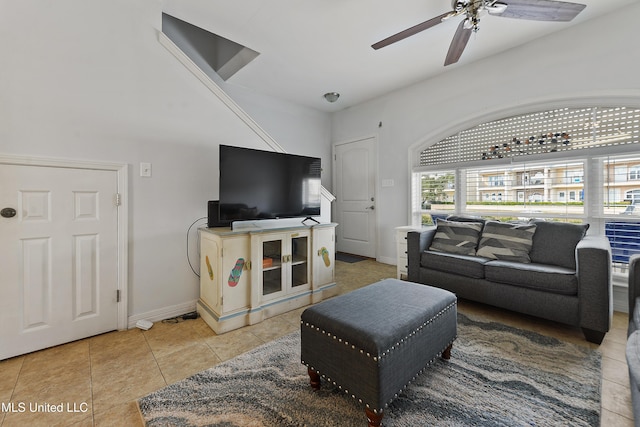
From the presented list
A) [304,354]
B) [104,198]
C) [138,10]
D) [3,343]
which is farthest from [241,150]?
[3,343]

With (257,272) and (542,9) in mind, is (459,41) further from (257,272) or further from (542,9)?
(257,272)

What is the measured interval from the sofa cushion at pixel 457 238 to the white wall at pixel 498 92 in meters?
1.12

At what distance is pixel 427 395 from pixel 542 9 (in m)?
2.69

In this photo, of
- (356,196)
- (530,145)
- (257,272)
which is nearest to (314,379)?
(257,272)

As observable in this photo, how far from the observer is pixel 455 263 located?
2.60 m

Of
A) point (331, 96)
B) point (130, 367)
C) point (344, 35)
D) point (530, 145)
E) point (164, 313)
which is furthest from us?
point (331, 96)

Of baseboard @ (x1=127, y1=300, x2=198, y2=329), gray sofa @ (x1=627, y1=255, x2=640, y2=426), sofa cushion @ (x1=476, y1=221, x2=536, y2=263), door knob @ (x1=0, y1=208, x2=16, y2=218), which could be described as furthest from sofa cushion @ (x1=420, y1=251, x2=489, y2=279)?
door knob @ (x1=0, y1=208, x2=16, y2=218)

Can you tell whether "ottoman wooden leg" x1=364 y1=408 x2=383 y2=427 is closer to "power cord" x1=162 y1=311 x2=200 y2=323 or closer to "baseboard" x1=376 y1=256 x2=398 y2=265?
"power cord" x1=162 y1=311 x2=200 y2=323

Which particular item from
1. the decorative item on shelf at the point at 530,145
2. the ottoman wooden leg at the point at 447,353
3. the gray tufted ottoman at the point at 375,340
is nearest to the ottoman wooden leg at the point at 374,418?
the gray tufted ottoman at the point at 375,340

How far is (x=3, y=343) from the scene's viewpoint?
5.79 ft

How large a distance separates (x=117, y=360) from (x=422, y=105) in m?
4.27

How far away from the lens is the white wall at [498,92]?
2.49 m

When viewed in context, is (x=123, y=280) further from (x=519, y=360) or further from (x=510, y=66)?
(x=510, y=66)

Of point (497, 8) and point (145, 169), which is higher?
point (497, 8)
